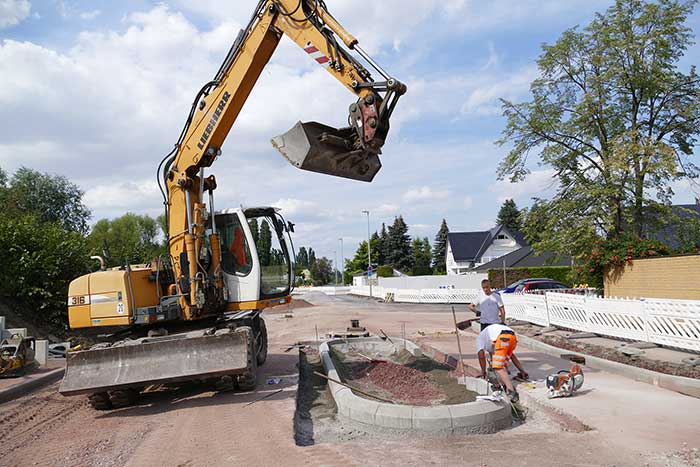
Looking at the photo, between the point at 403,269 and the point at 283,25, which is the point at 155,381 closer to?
the point at 283,25

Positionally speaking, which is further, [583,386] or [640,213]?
[640,213]

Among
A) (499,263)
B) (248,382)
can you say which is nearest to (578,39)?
(248,382)

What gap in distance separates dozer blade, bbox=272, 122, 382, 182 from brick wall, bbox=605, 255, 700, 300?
1087 cm

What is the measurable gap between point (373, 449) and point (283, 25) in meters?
6.56

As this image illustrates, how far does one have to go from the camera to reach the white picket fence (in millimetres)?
10258

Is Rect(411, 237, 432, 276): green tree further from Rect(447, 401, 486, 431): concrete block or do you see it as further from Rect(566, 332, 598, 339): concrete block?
Rect(447, 401, 486, 431): concrete block

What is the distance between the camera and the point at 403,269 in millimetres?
82312

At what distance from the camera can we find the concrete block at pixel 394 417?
642 cm

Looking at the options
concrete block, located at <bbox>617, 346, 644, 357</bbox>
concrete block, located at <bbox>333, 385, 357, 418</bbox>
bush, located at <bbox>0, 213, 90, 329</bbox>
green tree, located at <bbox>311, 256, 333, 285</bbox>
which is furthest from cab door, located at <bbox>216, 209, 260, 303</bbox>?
green tree, located at <bbox>311, 256, 333, 285</bbox>

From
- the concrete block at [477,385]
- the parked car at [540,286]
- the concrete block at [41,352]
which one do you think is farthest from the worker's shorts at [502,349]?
the parked car at [540,286]

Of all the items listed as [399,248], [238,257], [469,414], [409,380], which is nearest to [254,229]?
[238,257]

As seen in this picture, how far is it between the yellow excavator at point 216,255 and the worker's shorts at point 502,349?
3151 mm

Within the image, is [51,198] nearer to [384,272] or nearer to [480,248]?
[384,272]

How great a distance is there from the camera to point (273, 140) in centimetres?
794
